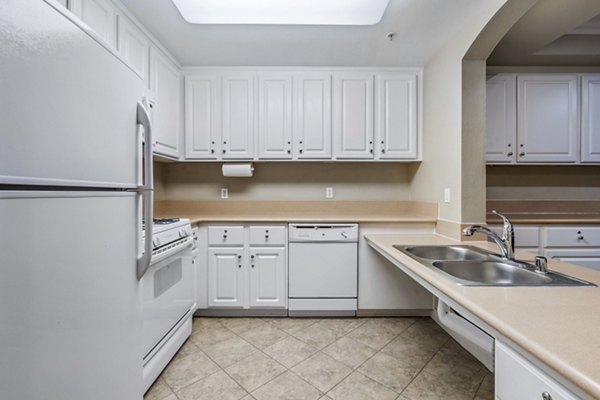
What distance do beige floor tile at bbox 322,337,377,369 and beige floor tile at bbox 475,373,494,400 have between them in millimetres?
612

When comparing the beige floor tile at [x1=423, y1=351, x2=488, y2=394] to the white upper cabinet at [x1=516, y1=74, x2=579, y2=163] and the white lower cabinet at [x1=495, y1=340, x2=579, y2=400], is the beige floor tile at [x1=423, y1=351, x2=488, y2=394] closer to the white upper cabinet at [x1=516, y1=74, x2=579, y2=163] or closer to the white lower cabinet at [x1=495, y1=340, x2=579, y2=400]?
the white lower cabinet at [x1=495, y1=340, x2=579, y2=400]

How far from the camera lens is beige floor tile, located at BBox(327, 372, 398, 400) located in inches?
55.1

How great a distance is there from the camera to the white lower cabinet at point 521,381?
0.57 metres

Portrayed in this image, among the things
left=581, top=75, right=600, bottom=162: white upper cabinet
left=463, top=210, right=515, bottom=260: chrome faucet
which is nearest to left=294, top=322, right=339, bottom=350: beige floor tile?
left=463, top=210, right=515, bottom=260: chrome faucet

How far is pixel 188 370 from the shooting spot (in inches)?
63.2

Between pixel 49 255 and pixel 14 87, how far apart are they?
350mm

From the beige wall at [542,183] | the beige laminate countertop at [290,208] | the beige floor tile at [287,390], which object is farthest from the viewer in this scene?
the beige laminate countertop at [290,208]

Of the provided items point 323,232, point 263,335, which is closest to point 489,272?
point 323,232

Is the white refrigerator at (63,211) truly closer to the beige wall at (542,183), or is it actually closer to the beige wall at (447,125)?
the beige wall at (447,125)

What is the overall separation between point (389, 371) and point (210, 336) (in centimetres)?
134

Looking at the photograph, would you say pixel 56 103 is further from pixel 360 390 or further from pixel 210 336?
pixel 210 336

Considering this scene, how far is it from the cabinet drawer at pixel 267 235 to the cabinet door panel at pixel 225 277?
175 mm

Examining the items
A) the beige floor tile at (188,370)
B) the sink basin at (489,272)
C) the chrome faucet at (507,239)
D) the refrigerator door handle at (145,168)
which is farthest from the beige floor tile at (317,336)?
the refrigerator door handle at (145,168)

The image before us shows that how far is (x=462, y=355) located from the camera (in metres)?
1.78
